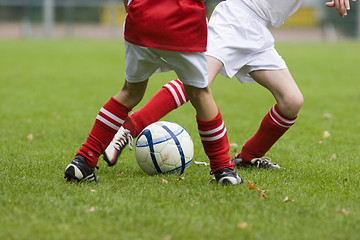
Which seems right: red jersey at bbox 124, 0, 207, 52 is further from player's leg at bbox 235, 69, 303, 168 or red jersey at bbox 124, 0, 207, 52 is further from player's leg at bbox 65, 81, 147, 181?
player's leg at bbox 235, 69, 303, 168

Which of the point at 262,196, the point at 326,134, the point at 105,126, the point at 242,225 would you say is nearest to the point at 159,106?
the point at 105,126

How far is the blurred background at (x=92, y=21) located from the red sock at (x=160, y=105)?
3369 cm

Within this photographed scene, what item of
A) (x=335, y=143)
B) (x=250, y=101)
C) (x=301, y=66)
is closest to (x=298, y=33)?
(x=301, y=66)

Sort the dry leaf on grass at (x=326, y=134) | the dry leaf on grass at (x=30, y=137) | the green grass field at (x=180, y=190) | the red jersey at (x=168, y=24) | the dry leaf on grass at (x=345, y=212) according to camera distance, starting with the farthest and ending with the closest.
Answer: the dry leaf on grass at (x=326, y=134), the dry leaf on grass at (x=30, y=137), the red jersey at (x=168, y=24), the dry leaf on grass at (x=345, y=212), the green grass field at (x=180, y=190)

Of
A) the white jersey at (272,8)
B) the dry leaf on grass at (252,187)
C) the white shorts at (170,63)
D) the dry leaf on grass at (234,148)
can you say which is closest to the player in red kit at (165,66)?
the white shorts at (170,63)

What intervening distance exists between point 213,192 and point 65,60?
13.6 metres

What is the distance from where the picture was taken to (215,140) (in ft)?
12.0

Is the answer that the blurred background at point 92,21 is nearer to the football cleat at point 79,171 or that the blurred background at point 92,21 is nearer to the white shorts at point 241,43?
the white shorts at point 241,43

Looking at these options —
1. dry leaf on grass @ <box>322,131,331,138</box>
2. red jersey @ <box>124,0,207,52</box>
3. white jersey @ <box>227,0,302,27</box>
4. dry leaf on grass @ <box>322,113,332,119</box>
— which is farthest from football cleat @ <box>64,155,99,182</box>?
dry leaf on grass @ <box>322,113,332,119</box>

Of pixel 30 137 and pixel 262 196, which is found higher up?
pixel 262 196

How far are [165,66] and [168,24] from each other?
301 millimetres

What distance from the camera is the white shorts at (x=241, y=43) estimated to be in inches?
157

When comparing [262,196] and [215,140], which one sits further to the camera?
[215,140]

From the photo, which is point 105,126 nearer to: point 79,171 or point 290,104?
point 79,171
